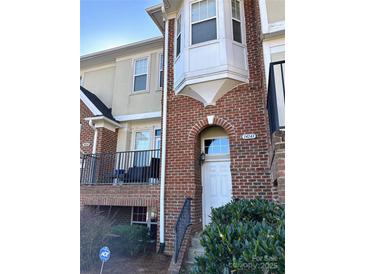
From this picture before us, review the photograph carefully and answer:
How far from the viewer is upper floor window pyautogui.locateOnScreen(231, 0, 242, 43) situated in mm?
6531

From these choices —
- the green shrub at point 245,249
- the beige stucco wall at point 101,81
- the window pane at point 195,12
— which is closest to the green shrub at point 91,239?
the green shrub at point 245,249

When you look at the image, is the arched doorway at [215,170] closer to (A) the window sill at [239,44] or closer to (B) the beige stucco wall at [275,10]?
(A) the window sill at [239,44]

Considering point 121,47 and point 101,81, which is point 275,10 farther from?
point 101,81

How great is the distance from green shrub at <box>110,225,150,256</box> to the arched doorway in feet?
6.50

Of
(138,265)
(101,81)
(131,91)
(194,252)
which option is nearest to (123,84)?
(131,91)

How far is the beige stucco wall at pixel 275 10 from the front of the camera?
17.7 ft

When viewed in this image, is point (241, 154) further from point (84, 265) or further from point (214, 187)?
point (84, 265)

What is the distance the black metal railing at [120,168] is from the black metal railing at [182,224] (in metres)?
1.46

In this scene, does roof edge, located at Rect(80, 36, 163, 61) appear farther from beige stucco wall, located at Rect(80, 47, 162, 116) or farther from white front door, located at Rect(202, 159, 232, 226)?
white front door, located at Rect(202, 159, 232, 226)

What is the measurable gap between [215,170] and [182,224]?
1844mm

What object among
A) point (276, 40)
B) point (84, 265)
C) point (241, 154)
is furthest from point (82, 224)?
point (276, 40)
